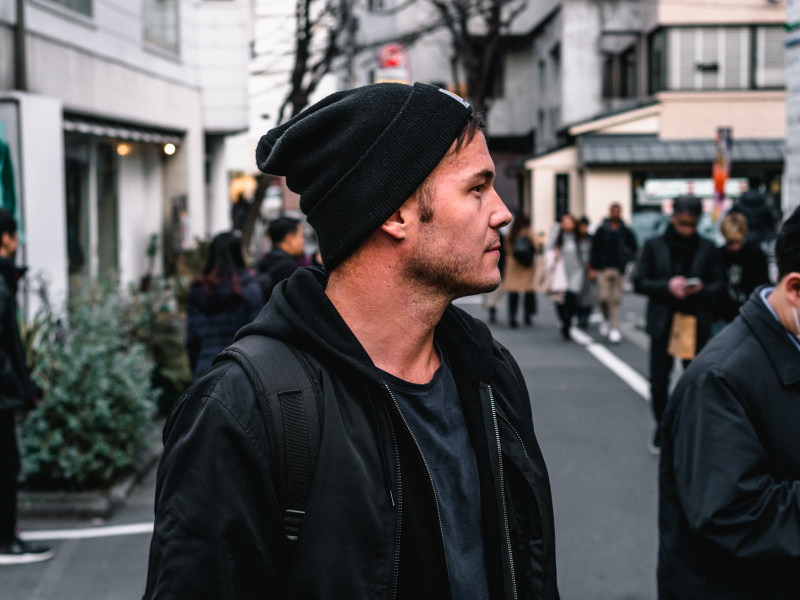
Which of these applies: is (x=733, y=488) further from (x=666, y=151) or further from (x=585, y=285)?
(x=666, y=151)

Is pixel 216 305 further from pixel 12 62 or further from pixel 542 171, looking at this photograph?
pixel 542 171

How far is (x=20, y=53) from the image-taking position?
9.09 metres

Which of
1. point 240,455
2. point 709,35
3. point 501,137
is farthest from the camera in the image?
point 501,137

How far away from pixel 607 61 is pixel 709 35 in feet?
18.4

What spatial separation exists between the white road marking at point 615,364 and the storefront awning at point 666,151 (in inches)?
561

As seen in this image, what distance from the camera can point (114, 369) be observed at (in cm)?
685

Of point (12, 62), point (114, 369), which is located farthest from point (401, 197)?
point (12, 62)

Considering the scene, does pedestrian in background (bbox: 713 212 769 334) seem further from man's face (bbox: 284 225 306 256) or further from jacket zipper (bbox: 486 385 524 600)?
jacket zipper (bbox: 486 385 524 600)

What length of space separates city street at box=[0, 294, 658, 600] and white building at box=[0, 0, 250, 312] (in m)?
2.73

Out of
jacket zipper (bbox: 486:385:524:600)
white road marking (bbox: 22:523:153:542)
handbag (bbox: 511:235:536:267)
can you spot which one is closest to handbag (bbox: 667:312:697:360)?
white road marking (bbox: 22:523:153:542)

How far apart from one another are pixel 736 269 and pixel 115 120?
7.95 metres

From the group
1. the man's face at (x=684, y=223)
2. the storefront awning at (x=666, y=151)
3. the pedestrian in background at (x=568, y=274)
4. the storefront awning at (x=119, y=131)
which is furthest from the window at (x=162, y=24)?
the storefront awning at (x=666, y=151)

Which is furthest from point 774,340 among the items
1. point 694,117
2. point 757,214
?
point 694,117

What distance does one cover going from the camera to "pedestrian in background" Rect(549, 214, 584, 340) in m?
15.1
